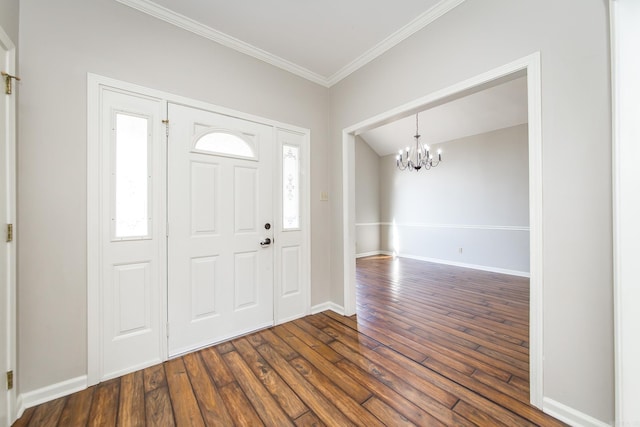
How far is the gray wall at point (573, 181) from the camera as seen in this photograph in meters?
1.32

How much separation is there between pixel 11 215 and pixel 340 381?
236 cm

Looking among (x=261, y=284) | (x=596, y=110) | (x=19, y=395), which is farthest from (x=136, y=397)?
(x=596, y=110)

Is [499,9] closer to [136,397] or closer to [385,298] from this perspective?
[385,298]

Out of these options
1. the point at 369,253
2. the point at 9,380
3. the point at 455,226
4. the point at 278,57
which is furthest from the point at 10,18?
the point at 369,253

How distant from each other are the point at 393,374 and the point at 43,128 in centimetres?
303

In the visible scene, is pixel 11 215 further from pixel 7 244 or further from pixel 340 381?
pixel 340 381

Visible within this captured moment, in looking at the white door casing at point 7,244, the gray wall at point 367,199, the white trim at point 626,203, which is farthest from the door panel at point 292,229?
the gray wall at point 367,199

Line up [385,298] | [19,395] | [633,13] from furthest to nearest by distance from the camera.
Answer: [385,298]
[19,395]
[633,13]

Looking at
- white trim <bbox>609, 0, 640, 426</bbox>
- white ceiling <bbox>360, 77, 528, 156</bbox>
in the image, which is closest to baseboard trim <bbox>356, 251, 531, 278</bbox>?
white ceiling <bbox>360, 77, 528, 156</bbox>

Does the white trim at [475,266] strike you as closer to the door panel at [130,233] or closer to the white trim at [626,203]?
the white trim at [626,203]

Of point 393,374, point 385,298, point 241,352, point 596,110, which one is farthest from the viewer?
point 385,298

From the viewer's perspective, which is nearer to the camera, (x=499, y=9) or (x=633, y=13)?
(x=633, y=13)

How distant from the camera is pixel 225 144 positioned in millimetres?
2398

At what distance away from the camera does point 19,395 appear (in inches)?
60.1
